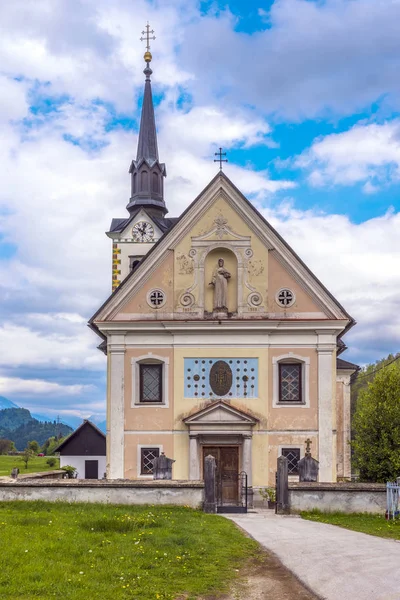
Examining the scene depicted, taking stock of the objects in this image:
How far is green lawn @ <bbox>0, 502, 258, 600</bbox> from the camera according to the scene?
33.3 ft

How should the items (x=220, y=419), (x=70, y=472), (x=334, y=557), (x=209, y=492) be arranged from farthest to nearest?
(x=70, y=472) < (x=220, y=419) < (x=209, y=492) < (x=334, y=557)

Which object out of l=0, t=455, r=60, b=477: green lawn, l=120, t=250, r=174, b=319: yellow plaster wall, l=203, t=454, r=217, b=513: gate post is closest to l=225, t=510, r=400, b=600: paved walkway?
l=203, t=454, r=217, b=513: gate post

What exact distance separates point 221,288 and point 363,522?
1068 cm

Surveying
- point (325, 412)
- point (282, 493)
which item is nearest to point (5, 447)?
point (325, 412)

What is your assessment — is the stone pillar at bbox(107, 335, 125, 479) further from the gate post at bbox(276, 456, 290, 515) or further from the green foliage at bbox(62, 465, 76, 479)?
the green foliage at bbox(62, 465, 76, 479)

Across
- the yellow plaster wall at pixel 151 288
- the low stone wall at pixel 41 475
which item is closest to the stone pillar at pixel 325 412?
the yellow plaster wall at pixel 151 288

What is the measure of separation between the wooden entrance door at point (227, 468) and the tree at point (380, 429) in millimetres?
4299

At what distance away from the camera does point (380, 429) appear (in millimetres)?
23266

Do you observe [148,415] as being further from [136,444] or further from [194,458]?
[194,458]

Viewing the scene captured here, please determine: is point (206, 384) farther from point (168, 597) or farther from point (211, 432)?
point (168, 597)

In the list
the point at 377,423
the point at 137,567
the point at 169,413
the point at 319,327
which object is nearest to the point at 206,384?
the point at 169,413

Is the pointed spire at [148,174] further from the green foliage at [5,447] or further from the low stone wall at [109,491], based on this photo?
the green foliage at [5,447]

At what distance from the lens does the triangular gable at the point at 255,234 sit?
87.9 ft

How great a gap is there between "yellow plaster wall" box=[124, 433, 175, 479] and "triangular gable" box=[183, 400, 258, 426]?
3.49 ft
